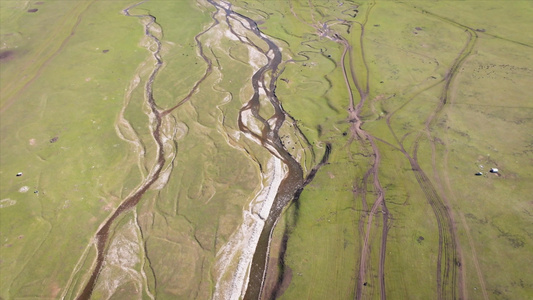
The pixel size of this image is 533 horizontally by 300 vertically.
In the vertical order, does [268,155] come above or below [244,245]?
above

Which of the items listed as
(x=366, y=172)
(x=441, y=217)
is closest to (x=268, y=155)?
(x=366, y=172)

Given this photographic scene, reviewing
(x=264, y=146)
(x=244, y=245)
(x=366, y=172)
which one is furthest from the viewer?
(x=264, y=146)

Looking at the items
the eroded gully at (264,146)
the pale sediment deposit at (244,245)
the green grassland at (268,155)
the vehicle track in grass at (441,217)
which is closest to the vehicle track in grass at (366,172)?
the green grassland at (268,155)

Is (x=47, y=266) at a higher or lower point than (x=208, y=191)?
lower

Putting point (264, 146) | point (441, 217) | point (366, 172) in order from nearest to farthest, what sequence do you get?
1. point (441, 217)
2. point (366, 172)
3. point (264, 146)

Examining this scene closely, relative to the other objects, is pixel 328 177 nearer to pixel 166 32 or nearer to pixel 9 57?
pixel 166 32

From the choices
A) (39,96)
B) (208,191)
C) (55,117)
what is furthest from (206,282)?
(39,96)

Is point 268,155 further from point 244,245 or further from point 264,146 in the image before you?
point 244,245

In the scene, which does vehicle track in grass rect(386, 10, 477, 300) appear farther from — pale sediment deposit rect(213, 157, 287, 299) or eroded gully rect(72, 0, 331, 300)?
pale sediment deposit rect(213, 157, 287, 299)

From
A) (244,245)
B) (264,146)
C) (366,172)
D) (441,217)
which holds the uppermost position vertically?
(441,217)
